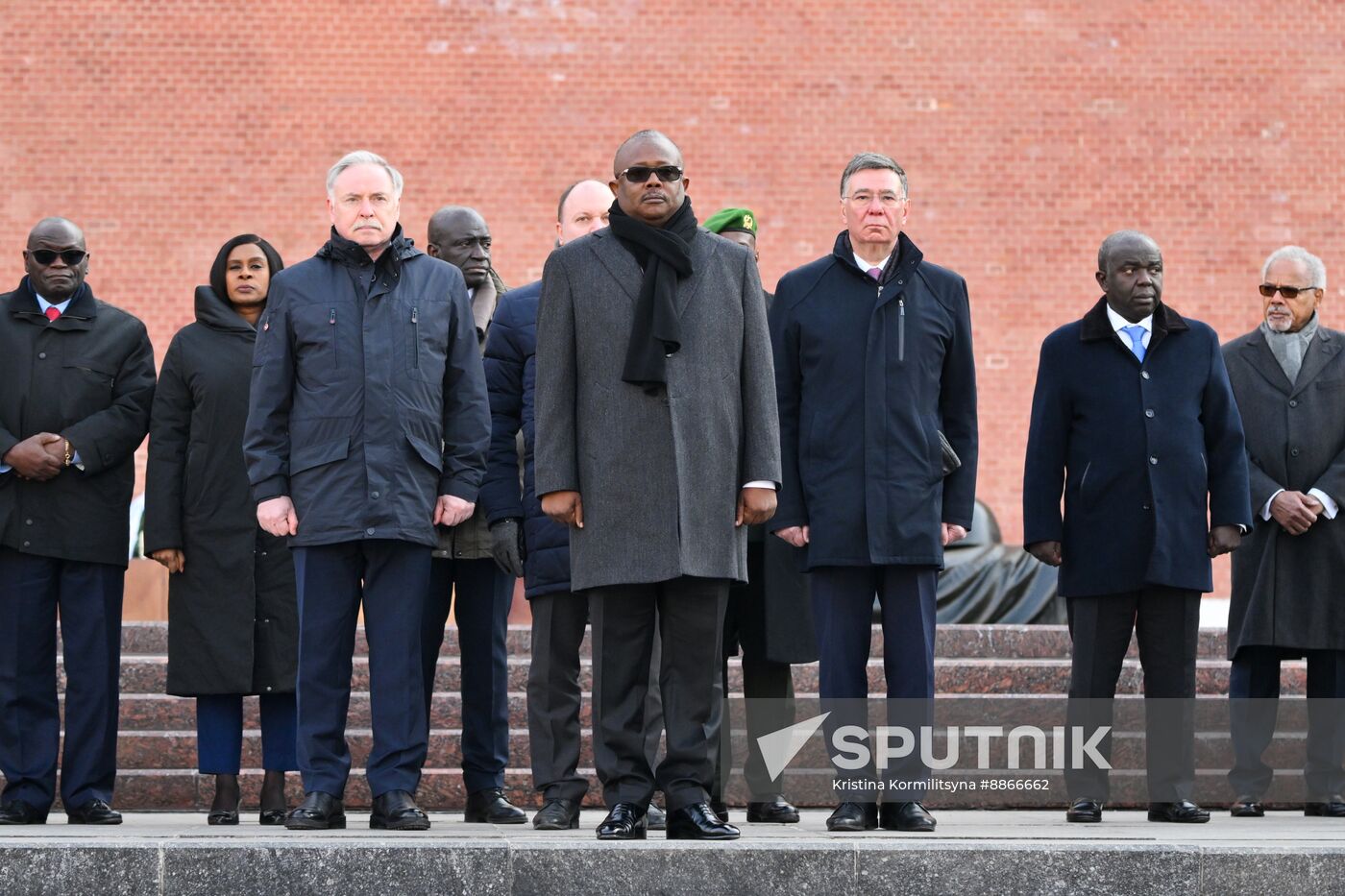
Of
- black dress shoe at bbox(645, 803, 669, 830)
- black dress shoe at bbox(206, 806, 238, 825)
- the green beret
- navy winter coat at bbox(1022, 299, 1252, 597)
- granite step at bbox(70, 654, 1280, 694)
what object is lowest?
black dress shoe at bbox(206, 806, 238, 825)

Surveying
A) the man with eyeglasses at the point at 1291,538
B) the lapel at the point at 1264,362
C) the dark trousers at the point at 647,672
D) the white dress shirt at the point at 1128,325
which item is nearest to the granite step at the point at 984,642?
the man with eyeglasses at the point at 1291,538

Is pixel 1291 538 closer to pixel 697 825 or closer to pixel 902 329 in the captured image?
pixel 902 329

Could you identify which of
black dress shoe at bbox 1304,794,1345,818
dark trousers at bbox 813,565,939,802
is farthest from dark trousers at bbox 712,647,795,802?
black dress shoe at bbox 1304,794,1345,818

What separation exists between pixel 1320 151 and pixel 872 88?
11.0 feet

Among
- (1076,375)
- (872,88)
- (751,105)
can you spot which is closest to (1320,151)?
(872,88)

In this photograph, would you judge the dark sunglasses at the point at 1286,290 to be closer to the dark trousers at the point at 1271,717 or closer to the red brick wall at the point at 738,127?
the dark trousers at the point at 1271,717

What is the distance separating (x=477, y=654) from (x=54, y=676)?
1465 mm

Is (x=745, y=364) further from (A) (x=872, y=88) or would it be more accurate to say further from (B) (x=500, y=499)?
(A) (x=872, y=88)

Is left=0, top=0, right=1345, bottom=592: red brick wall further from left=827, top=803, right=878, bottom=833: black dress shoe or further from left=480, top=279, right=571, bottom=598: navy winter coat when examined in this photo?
left=827, top=803, right=878, bottom=833: black dress shoe

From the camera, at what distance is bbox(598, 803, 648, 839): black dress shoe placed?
474 cm

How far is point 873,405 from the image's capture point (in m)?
5.50

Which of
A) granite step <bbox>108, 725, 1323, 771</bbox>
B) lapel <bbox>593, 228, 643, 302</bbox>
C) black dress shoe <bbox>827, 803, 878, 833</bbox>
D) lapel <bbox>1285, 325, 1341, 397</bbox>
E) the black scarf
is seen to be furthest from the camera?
granite step <bbox>108, 725, 1323, 771</bbox>

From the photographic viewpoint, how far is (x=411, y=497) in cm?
530

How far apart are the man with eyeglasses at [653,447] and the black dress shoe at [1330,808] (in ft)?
9.04
